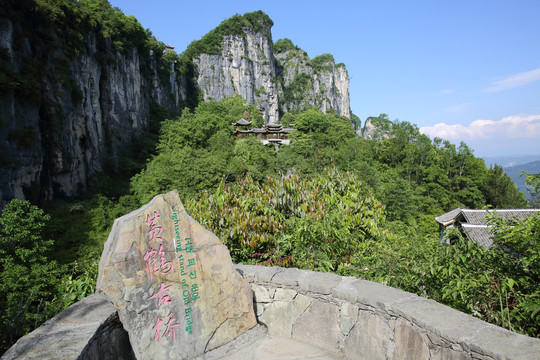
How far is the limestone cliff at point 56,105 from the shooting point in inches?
626

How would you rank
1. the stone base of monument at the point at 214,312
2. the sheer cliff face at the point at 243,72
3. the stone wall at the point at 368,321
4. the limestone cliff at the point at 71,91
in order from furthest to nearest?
the sheer cliff face at the point at 243,72 → the limestone cliff at the point at 71,91 → the stone base of monument at the point at 214,312 → the stone wall at the point at 368,321

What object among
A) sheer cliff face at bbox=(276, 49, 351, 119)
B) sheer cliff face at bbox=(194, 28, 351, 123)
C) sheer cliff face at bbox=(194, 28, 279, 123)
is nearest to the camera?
sheer cliff face at bbox=(194, 28, 279, 123)

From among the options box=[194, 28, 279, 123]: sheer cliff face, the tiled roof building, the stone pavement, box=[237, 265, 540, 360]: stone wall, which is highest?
box=[194, 28, 279, 123]: sheer cliff face

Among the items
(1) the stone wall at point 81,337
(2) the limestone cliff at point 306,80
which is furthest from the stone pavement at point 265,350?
(2) the limestone cliff at point 306,80

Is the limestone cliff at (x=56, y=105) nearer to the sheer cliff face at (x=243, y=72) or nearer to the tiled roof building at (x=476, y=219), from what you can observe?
the tiled roof building at (x=476, y=219)

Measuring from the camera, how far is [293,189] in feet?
19.5

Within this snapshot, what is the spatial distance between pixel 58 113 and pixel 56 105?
46 centimetres

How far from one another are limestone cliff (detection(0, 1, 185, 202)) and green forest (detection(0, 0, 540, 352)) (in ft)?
4.92

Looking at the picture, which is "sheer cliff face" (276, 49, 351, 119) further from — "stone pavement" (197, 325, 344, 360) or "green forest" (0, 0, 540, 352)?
"stone pavement" (197, 325, 344, 360)

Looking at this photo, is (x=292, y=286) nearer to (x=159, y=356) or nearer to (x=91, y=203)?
(x=159, y=356)

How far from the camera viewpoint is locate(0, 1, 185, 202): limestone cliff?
52.2ft

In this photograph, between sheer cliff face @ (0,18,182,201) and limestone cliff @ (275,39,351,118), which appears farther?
limestone cliff @ (275,39,351,118)

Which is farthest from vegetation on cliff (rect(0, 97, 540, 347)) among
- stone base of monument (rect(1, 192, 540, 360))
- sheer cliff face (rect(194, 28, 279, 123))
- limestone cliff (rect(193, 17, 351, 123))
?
limestone cliff (rect(193, 17, 351, 123))

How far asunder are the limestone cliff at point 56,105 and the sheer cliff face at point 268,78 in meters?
35.4
